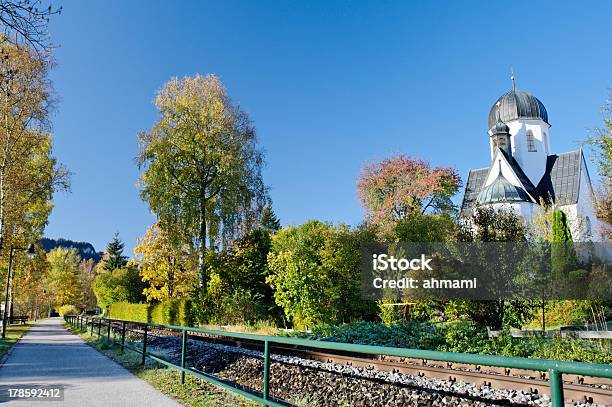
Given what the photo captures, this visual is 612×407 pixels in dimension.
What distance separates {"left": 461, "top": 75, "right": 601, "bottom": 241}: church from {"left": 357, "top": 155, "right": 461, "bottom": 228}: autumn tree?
4.57 metres

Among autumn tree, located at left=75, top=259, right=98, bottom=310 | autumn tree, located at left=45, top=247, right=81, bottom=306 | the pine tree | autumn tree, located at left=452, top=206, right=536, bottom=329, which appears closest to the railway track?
autumn tree, located at left=452, top=206, right=536, bottom=329

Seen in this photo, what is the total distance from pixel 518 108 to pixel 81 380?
55262 millimetres

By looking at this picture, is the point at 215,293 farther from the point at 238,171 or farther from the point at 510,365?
the point at 510,365

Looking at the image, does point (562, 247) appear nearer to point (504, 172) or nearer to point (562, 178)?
point (504, 172)

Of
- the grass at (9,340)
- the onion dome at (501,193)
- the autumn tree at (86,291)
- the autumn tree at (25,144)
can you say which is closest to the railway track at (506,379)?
the grass at (9,340)

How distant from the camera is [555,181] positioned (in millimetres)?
48312

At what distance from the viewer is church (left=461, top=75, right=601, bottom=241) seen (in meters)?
44.2

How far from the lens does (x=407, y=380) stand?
24.2 ft

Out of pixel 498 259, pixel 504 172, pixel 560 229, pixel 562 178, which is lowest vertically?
pixel 498 259

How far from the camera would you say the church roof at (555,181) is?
150ft

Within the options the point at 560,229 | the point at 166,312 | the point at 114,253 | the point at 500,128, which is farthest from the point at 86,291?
the point at 560,229

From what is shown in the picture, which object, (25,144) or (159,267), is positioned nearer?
(25,144)

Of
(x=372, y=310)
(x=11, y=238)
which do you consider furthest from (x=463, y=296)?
(x=11, y=238)

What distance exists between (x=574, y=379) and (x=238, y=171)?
19.4 metres
